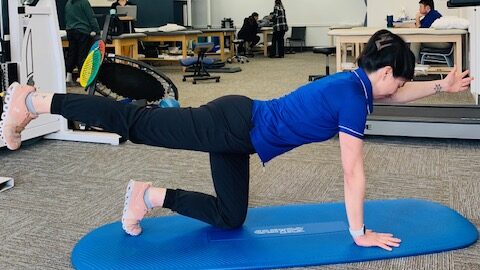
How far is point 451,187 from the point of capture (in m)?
3.04

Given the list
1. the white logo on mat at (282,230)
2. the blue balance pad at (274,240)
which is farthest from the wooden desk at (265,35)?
the white logo on mat at (282,230)

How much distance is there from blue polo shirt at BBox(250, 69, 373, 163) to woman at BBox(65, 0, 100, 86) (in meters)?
6.10

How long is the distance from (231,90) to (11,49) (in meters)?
3.66

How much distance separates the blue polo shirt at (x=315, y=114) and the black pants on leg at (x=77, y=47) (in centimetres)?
613

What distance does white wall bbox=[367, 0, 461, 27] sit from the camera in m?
9.26

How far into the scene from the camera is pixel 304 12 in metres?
15.6

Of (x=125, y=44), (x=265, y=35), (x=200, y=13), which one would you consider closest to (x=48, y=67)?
(x=125, y=44)

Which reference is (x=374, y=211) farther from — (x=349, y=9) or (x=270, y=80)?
(x=349, y=9)

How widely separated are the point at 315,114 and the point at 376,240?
0.58 meters

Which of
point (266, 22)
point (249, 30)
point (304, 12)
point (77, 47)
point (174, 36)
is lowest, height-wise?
point (77, 47)

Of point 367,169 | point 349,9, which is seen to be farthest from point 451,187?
point 349,9

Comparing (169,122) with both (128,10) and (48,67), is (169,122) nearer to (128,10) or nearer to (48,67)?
(48,67)

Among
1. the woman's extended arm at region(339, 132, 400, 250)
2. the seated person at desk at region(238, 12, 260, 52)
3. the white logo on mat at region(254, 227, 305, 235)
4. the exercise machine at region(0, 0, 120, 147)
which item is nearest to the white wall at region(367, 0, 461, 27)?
the seated person at desk at region(238, 12, 260, 52)

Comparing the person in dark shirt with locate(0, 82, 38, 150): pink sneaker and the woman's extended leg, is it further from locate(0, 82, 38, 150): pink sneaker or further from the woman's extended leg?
locate(0, 82, 38, 150): pink sneaker
